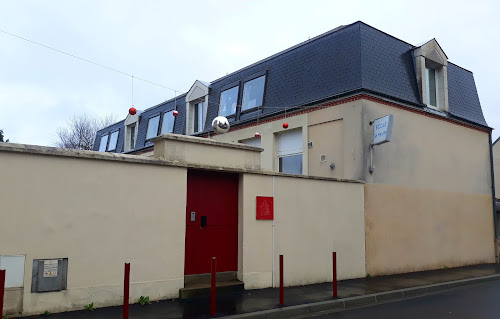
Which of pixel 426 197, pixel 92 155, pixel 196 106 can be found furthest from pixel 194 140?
pixel 196 106

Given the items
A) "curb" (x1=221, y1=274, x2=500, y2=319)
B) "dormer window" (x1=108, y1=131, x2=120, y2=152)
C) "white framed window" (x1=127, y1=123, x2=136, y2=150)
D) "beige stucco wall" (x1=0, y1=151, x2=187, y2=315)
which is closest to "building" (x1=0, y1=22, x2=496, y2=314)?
Answer: "beige stucco wall" (x1=0, y1=151, x2=187, y2=315)

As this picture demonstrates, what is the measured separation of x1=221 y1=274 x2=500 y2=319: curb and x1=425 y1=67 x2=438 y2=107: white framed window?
642cm

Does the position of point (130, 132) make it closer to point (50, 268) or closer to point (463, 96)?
point (463, 96)

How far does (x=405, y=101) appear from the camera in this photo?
12742 mm

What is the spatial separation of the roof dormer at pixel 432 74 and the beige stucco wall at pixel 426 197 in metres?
0.85

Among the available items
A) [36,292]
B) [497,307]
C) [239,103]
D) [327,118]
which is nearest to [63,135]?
[239,103]

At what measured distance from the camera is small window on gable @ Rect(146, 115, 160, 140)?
21281 mm

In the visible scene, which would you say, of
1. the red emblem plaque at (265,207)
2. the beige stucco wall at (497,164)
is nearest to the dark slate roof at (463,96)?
the red emblem plaque at (265,207)

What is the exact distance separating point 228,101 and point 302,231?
8.12 meters

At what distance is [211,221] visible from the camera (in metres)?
8.59

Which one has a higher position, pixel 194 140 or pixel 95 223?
pixel 194 140

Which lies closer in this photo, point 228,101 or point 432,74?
point 432,74

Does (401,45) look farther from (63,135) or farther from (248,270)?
(63,135)

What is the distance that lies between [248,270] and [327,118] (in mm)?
5641
